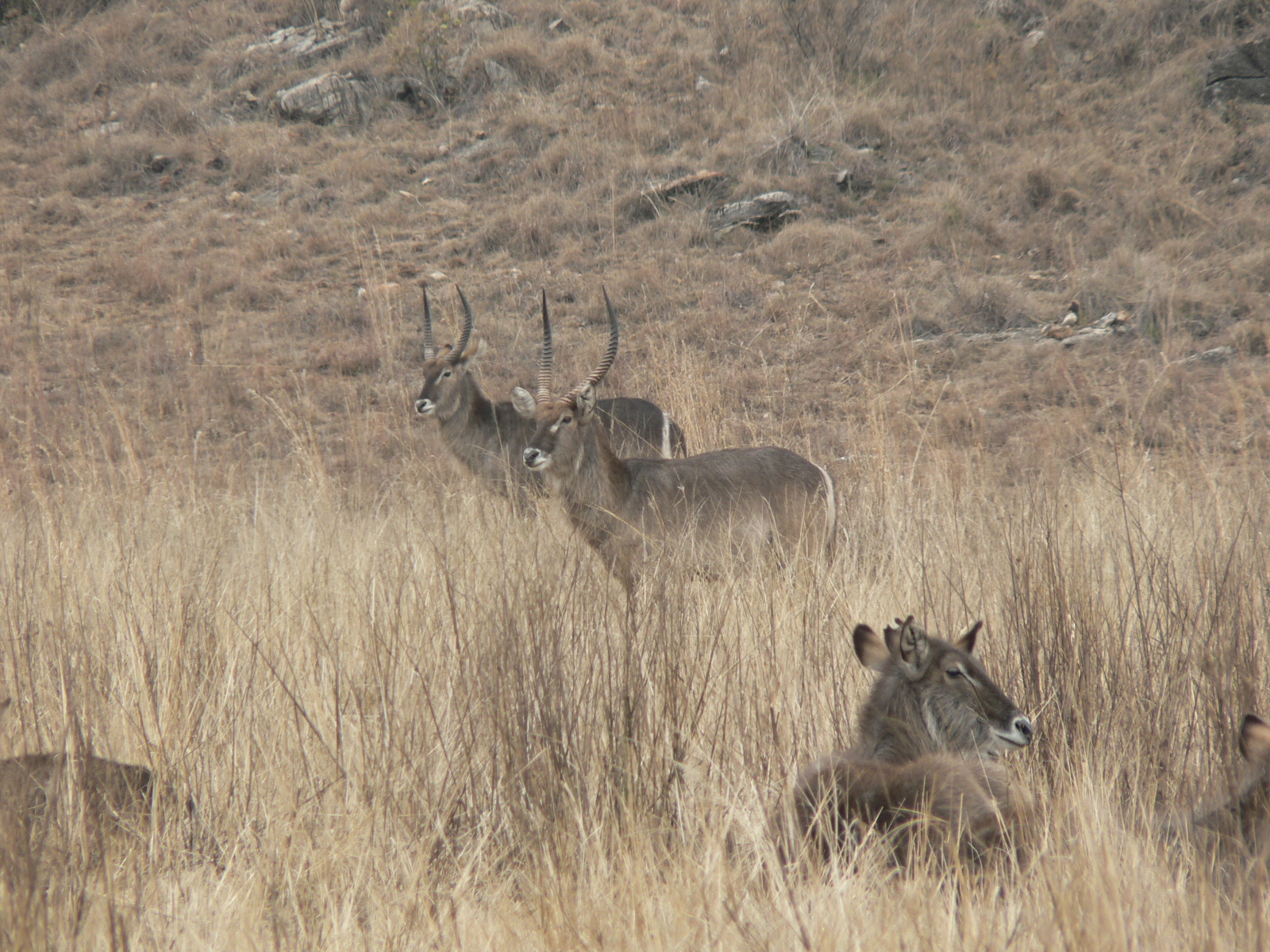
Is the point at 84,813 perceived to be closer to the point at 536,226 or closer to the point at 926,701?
the point at 926,701

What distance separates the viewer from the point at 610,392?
11984 millimetres

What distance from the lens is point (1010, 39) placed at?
61.3 feet

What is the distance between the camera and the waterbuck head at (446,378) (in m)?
10.2

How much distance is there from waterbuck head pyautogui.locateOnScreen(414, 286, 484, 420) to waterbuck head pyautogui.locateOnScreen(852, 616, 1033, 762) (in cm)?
737

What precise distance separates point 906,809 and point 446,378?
8.28 metres

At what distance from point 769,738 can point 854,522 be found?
3.44m

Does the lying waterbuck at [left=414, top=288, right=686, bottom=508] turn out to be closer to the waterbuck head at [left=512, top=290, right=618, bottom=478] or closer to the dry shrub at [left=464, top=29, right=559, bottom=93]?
the waterbuck head at [left=512, top=290, right=618, bottom=478]

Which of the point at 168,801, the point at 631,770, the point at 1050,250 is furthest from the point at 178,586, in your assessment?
the point at 1050,250

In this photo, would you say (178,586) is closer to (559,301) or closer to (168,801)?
(168,801)

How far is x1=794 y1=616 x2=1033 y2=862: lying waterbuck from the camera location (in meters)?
2.64

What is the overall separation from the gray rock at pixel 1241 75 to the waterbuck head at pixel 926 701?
16.4 meters

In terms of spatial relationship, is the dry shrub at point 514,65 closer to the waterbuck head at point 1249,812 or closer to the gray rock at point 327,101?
the gray rock at point 327,101

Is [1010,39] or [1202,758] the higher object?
[1010,39]

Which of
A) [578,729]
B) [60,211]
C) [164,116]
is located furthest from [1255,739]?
[164,116]
